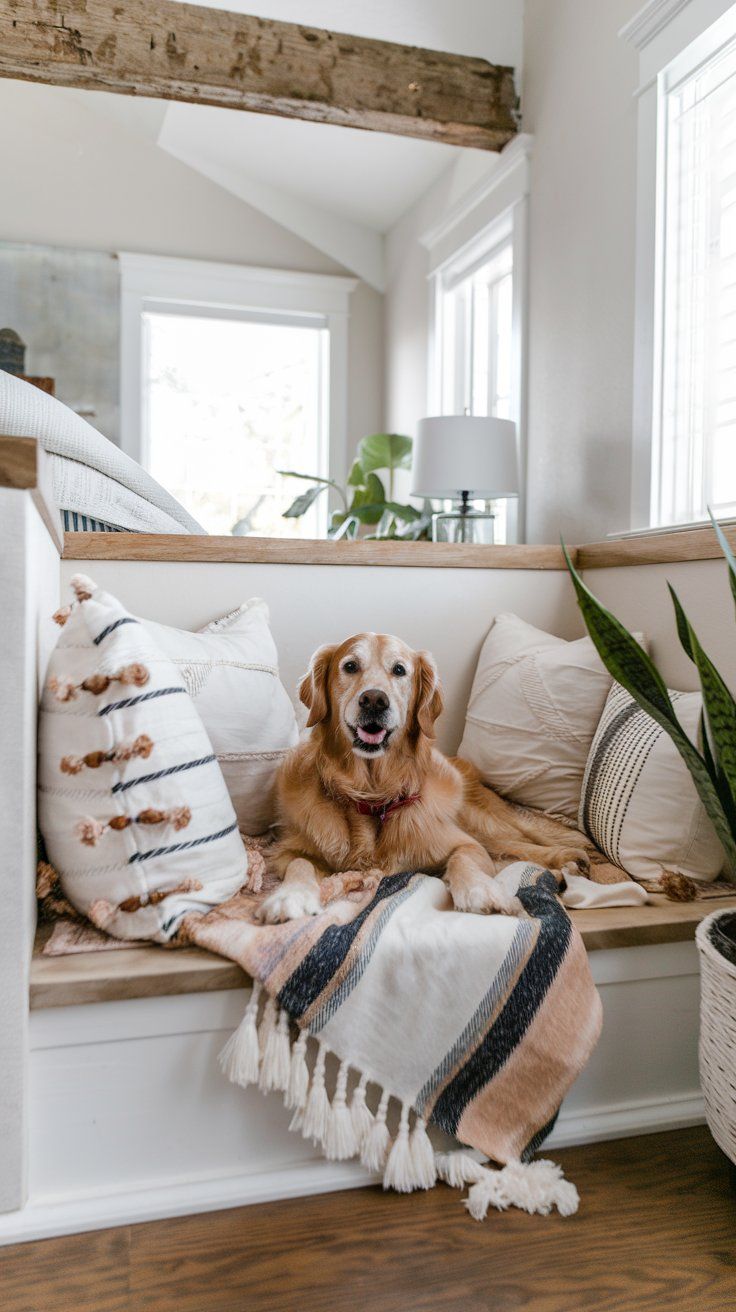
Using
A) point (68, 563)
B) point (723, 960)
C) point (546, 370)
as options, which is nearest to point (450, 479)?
point (546, 370)

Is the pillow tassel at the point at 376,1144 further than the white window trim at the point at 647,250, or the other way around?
the white window trim at the point at 647,250

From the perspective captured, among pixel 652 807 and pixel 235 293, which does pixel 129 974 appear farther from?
pixel 235 293

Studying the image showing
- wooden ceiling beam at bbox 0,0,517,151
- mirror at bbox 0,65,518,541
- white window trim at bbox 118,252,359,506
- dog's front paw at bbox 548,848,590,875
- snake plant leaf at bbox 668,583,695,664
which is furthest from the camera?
white window trim at bbox 118,252,359,506

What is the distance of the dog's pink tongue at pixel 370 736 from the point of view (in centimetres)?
143

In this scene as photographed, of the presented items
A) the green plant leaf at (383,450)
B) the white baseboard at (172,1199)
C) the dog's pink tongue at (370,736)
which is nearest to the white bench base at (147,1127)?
the white baseboard at (172,1199)

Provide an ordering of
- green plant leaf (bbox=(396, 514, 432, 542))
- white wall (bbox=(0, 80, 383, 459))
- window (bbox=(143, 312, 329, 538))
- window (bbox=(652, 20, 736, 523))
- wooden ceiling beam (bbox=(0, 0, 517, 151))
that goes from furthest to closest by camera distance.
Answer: window (bbox=(143, 312, 329, 538)) → white wall (bbox=(0, 80, 383, 459)) → green plant leaf (bbox=(396, 514, 432, 542)) → wooden ceiling beam (bbox=(0, 0, 517, 151)) → window (bbox=(652, 20, 736, 523))

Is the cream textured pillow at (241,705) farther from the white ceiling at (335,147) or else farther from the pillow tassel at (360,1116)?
the white ceiling at (335,147)

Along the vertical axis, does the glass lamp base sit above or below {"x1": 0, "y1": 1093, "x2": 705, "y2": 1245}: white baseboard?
above

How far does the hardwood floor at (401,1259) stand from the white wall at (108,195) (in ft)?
13.6

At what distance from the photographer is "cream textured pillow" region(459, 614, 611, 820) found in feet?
5.86

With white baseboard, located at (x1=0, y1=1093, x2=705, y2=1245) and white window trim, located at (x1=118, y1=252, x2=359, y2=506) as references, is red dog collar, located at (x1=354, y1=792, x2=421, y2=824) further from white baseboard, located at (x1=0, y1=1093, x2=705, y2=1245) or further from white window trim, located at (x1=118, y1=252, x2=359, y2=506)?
white window trim, located at (x1=118, y1=252, x2=359, y2=506)

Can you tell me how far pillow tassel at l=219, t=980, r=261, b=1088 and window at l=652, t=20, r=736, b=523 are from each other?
5.02 ft

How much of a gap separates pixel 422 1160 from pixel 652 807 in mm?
674

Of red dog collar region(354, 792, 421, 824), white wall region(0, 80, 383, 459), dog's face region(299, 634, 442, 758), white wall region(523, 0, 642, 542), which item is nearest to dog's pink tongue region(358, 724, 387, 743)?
dog's face region(299, 634, 442, 758)
